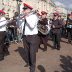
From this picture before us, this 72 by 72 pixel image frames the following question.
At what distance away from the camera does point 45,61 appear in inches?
442

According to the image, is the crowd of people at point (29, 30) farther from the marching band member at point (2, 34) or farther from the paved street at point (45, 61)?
the paved street at point (45, 61)

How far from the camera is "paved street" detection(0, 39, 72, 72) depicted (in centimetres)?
998

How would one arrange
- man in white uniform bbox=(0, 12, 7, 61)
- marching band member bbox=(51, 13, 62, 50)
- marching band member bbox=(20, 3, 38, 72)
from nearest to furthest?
marching band member bbox=(20, 3, 38, 72) < man in white uniform bbox=(0, 12, 7, 61) < marching band member bbox=(51, 13, 62, 50)

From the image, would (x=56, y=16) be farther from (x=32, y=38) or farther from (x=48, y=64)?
(x=32, y=38)

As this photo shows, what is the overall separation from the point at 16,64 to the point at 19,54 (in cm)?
216

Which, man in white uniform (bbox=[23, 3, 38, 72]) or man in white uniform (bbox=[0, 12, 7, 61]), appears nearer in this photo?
man in white uniform (bbox=[23, 3, 38, 72])

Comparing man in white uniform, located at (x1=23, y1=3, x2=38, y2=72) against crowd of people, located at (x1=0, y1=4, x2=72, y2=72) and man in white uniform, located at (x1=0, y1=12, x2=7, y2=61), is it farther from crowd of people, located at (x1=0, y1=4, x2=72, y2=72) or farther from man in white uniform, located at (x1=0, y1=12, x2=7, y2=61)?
man in white uniform, located at (x1=0, y1=12, x2=7, y2=61)

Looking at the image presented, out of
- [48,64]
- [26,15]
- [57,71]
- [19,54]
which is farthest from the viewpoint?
[19,54]

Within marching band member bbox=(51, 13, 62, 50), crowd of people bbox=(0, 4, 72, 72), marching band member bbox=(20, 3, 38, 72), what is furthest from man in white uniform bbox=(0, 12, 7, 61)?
marching band member bbox=(51, 13, 62, 50)

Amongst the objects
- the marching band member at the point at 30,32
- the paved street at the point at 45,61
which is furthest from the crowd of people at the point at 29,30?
the paved street at the point at 45,61

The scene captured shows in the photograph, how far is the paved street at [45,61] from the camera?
9.98 m

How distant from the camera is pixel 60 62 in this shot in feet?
36.4

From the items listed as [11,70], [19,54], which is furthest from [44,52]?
[11,70]

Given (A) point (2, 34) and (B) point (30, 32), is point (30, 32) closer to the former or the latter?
(B) point (30, 32)
